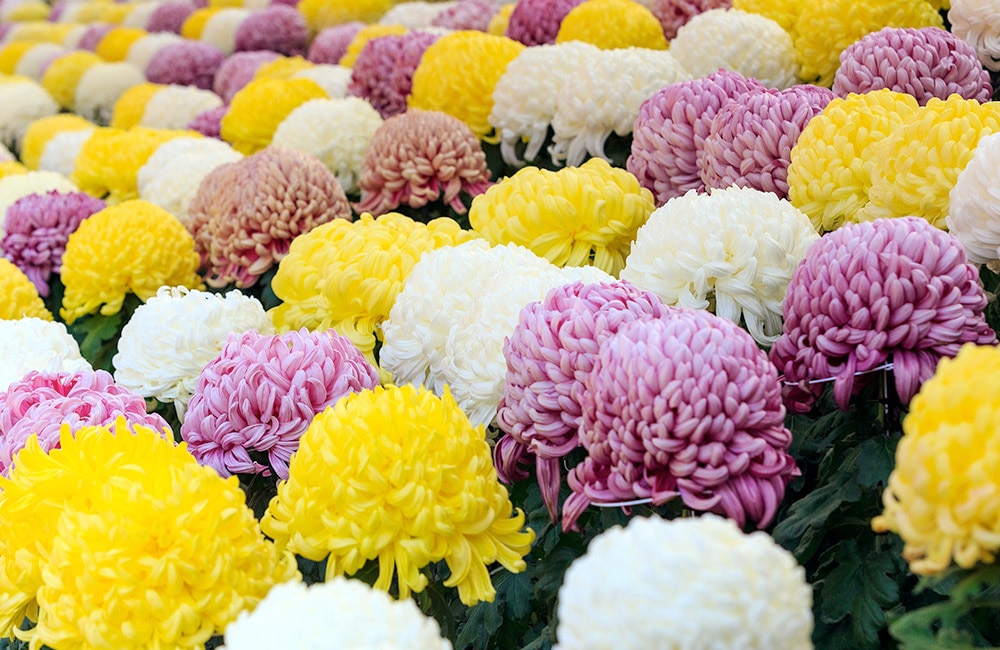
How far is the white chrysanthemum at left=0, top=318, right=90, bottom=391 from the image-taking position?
132 cm

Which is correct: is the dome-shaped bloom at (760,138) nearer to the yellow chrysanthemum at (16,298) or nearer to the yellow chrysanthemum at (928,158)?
the yellow chrysanthemum at (928,158)

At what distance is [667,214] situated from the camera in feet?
3.55

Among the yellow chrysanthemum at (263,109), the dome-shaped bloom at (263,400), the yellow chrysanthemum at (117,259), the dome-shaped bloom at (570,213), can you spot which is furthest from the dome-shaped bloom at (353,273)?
the yellow chrysanthemum at (263,109)

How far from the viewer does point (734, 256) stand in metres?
1.01

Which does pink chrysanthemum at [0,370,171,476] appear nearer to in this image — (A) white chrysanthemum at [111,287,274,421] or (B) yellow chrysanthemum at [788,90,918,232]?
(A) white chrysanthemum at [111,287,274,421]

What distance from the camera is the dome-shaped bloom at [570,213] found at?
127cm

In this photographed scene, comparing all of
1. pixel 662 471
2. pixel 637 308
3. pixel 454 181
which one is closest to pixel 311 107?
pixel 454 181

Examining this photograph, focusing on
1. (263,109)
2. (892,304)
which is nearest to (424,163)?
(263,109)

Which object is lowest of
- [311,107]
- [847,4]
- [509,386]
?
[311,107]

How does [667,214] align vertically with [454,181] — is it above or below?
above

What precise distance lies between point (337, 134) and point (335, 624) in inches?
54.6

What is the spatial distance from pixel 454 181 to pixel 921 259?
2.96ft

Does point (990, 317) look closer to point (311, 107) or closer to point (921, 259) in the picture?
point (921, 259)

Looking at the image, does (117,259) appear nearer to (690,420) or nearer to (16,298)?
(16,298)
